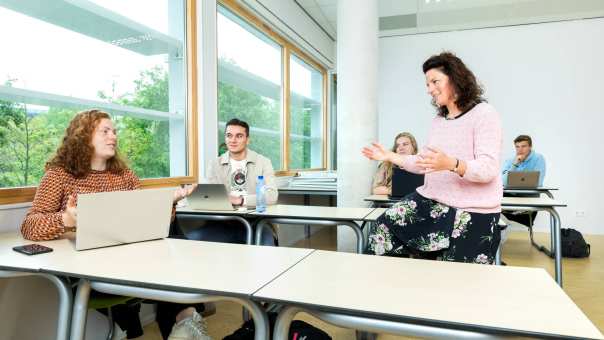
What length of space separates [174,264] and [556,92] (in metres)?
5.85

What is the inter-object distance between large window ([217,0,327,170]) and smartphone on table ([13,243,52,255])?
2.03 meters

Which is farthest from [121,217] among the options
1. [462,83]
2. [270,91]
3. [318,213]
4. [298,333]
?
[270,91]

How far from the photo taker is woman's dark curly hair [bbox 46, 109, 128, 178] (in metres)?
1.83

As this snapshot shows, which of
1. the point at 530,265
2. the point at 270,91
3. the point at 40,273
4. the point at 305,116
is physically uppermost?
the point at 270,91

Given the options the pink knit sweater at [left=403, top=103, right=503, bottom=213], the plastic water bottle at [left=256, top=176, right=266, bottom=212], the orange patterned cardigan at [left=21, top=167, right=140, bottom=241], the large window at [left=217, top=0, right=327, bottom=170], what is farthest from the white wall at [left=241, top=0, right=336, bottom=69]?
the pink knit sweater at [left=403, top=103, right=503, bottom=213]

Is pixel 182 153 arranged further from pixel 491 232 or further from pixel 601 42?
pixel 601 42

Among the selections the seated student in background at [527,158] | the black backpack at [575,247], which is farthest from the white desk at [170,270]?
the seated student in background at [527,158]

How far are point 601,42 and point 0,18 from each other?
6.38m

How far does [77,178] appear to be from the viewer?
1.84 metres

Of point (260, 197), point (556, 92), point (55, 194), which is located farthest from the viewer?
point (556, 92)

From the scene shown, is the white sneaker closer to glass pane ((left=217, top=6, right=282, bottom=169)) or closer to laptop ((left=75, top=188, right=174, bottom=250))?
laptop ((left=75, top=188, right=174, bottom=250))

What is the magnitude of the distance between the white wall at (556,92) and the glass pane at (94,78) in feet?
14.1

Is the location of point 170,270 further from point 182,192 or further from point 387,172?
point 387,172

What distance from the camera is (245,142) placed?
2939 mm
